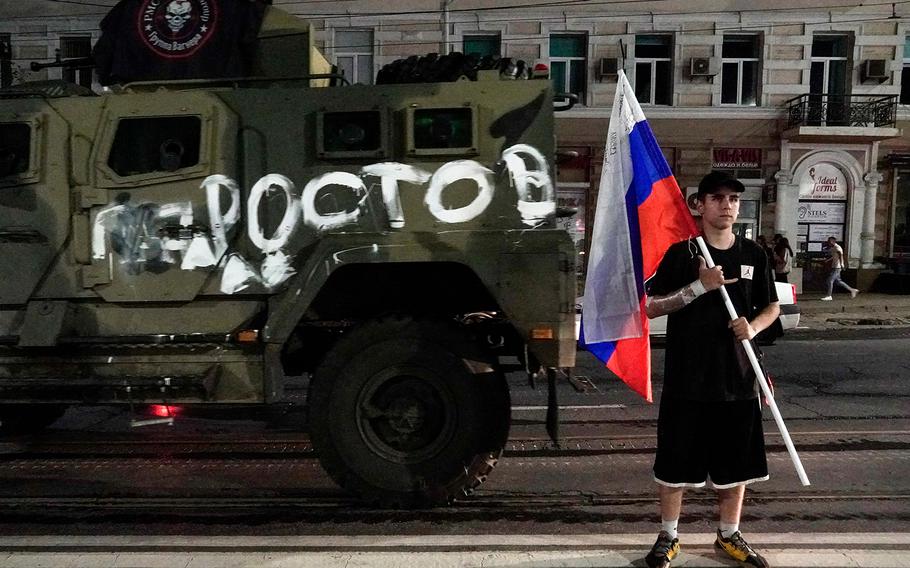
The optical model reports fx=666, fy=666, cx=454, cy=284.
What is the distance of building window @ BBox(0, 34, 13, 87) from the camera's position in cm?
1894

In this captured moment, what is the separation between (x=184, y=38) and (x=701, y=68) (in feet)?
55.6

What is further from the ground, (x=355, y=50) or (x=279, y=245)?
(x=355, y=50)

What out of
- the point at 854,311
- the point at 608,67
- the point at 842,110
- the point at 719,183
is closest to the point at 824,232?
the point at 842,110

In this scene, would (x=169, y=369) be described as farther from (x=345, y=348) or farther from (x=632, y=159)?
(x=632, y=159)

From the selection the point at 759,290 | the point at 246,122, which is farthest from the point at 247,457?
the point at 759,290

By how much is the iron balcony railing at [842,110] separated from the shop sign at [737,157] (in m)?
1.18

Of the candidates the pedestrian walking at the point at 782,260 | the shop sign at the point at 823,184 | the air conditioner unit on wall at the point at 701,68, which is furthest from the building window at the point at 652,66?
the pedestrian walking at the point at 782,260

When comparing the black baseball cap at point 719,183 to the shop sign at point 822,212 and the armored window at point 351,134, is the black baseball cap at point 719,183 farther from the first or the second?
the shop sign at point 822,212

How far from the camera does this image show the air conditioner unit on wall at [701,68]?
18750 mm

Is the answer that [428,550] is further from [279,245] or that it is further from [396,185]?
[396,185]

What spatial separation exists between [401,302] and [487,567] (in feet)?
6.47

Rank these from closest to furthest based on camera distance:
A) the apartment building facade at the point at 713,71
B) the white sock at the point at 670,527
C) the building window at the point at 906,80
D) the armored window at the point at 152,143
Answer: the white sock at the point at 670,527, the armored window at the point at 152,143, the apartment building facade at the point at 713,71, the building window at the point at 906,80

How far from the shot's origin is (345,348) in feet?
13.6

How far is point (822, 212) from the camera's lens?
775 inches
